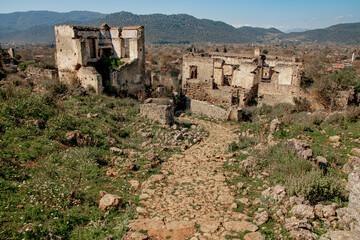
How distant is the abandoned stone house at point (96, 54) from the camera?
14.6 metres

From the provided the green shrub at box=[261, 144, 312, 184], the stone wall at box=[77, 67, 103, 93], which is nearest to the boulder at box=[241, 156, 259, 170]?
the green shrub at box=[261, 144, 312, 184]

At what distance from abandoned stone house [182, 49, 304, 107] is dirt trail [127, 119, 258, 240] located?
8.88 metres

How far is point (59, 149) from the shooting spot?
7.20 meters

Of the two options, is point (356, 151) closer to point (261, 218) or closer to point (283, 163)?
point (283, 163)

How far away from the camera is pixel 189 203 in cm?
567

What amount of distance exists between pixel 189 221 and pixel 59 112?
664 cm

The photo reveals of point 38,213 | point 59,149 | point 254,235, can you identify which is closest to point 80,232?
point 38,213

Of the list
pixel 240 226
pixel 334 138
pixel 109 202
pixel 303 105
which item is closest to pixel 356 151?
pixel 334 138

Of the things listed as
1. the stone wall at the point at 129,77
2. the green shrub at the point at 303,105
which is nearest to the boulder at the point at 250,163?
the green shrub at the point at 303,105

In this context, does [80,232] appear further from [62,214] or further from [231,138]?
[231,138]

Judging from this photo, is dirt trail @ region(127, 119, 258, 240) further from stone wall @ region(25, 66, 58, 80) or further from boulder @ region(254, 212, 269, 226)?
stone wall @ region(25, 66, 58, 80)

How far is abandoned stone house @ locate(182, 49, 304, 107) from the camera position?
16.2m

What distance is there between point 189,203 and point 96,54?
13226 millimetres

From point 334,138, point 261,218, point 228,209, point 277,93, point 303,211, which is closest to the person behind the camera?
point 303,211
